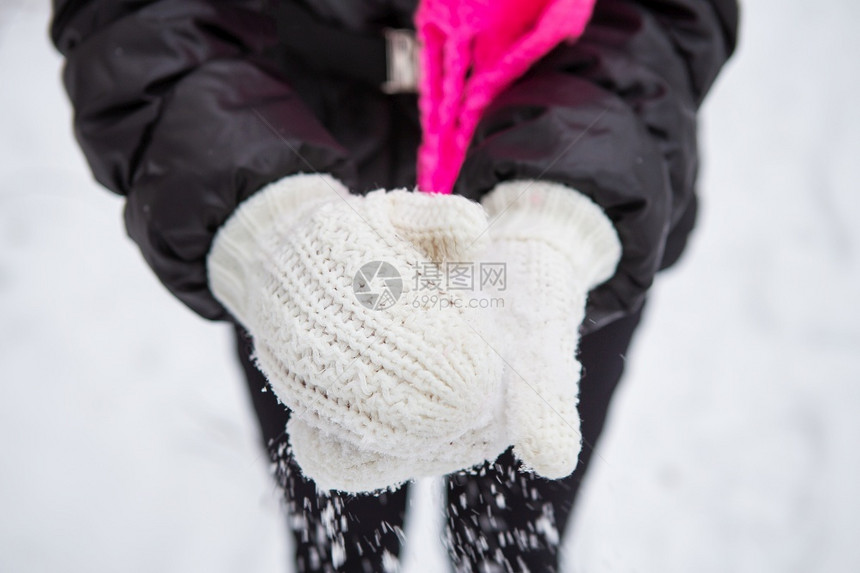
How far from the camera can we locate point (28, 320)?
94 cm

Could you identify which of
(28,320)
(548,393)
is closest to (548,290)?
(548,393)

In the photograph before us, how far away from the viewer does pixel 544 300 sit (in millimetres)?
331

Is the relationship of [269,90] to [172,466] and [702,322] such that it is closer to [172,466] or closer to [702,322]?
[172,466]

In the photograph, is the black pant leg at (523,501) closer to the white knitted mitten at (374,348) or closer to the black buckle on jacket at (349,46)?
the white knitted mitten at (374,348)

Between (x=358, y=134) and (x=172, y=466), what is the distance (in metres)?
0.55

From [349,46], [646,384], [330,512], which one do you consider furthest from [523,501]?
[646,384]

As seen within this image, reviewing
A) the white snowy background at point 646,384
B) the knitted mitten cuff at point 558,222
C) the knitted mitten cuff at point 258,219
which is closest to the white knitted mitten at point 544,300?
the knitted mitten cuff at point 558,222

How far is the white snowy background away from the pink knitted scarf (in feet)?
1.16

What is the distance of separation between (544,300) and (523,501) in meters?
0.12

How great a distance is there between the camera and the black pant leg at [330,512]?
377 mm

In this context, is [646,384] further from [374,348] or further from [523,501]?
[374,348]

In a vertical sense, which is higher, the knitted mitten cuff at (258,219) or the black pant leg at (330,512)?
the knitted mitten cuff at (258,219)

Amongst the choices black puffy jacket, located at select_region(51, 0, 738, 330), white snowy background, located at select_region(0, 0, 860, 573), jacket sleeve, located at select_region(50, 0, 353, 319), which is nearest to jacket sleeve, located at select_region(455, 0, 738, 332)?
black puffy jacket, located at select_region(51, 0, 738, 330)

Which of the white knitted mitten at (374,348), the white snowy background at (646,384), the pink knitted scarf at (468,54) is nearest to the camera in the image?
the white knitted mitten at (374,348)
